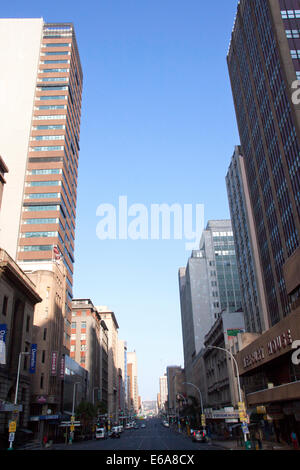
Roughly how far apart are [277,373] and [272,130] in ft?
165

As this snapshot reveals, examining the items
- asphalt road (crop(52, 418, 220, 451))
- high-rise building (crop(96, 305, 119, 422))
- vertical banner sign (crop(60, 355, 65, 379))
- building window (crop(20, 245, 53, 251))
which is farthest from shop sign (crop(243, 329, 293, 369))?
high-rise building (crop(96, 305, 119, 422))

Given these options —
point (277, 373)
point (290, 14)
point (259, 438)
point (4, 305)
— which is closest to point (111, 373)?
point (4, 305)

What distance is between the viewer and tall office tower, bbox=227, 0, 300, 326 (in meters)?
67.9

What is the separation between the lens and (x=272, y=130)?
76250mm

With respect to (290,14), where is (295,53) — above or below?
below

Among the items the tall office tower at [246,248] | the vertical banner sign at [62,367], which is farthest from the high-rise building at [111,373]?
the tall office tower at [246,248]

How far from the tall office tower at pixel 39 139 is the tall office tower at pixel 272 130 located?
145 ft

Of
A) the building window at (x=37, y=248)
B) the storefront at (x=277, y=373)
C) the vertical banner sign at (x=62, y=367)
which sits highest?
the building window at (x=37, y=248)

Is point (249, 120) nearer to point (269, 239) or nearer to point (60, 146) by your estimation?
point (269, 239)

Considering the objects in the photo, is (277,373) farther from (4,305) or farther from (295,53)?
(295,53)

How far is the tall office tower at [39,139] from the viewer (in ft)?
306

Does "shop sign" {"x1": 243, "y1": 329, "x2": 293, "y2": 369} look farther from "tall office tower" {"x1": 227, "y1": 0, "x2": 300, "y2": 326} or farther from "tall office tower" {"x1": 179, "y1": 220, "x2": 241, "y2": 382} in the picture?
"tall office tower" {"x1": 179, "y1": 220, "x2": 241, "y2": 382}

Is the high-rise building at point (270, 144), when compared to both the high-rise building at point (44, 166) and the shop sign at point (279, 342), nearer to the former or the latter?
the shop sign at point (279, 342)

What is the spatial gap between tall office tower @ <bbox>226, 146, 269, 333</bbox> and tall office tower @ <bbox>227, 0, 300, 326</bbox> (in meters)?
3.81
